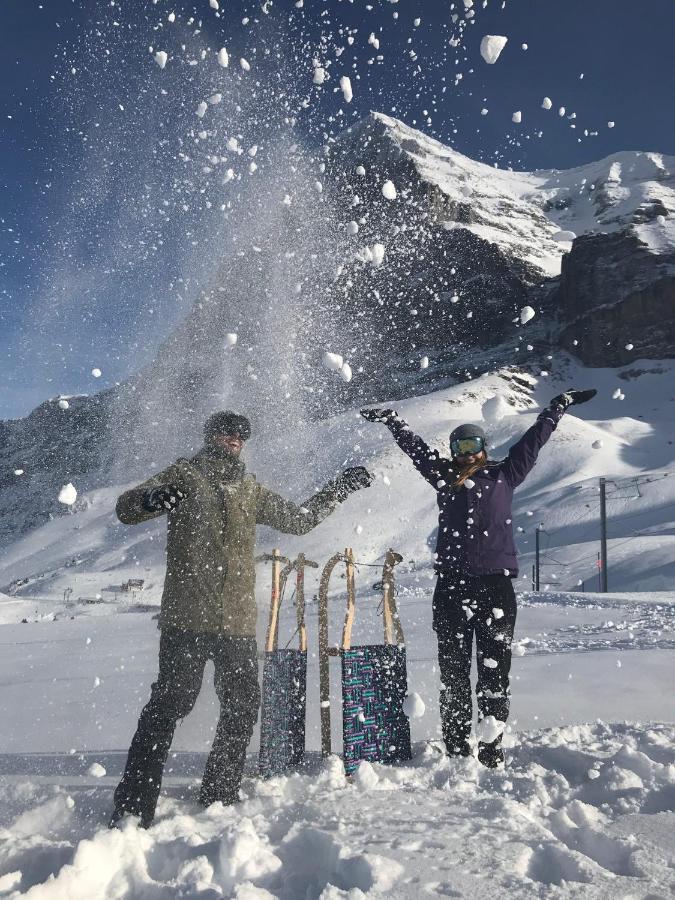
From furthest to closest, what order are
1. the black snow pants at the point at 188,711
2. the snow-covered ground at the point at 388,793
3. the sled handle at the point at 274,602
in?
1. the sled handle at the point at 274,602
2. the black snow pants at the point at 188,711
3. the snow-covered ground at the point at 388,793

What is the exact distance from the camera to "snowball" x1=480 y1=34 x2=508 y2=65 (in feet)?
18.7

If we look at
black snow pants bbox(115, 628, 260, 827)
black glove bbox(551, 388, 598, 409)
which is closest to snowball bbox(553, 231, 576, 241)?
black glove bbox(551, 388, 598, 409)

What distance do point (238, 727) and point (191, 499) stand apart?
3.30ft

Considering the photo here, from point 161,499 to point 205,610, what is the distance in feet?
1.70

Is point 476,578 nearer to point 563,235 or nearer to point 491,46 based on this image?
point 491,46

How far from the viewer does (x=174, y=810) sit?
97.2 inches

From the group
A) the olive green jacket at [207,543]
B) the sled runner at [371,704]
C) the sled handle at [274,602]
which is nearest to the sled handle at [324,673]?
the sled runner at [371,704]

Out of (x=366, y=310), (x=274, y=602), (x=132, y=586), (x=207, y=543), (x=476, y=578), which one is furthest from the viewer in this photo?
(x=366, y=310)

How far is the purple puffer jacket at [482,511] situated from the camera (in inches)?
125

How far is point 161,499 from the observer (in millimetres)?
2529

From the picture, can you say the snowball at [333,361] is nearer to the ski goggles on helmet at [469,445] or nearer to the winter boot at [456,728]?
the ski goggles on helmet at [469,445]

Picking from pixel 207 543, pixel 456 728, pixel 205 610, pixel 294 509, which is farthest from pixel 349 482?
pixel 456 728

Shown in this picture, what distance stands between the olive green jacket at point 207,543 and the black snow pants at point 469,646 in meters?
1.06

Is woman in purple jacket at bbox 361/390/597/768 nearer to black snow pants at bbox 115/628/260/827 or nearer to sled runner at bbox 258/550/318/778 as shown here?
sled runner at bbox 258/550/318/778
